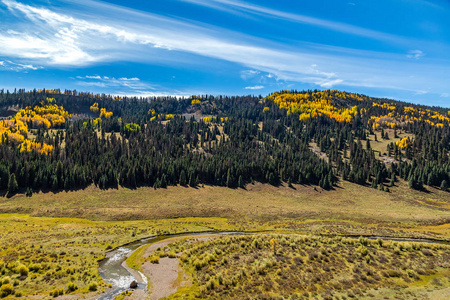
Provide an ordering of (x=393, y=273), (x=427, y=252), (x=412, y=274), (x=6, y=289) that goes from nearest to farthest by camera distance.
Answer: (x=6, y=289) < (x=412, y=274) < (x=393, y=273) < (x=427, y=252)

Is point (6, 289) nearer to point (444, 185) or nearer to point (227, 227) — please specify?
point (227, 227)

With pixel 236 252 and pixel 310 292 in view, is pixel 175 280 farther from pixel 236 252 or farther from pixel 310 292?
pixel 310 292

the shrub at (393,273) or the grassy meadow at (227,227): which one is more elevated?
the shrub at (393,273)

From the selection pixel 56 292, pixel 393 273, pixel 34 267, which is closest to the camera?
pixel 56 292

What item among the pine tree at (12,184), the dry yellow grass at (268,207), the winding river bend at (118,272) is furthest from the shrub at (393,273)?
the pine tree at (12,184)

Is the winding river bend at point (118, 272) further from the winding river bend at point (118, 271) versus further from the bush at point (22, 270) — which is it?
the bush at point (22, 270)

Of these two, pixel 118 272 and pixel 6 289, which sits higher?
pixel 6 289

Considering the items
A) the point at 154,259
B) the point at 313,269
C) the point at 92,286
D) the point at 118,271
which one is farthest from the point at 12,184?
the point at 313,269

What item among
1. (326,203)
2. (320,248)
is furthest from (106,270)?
(326,203)

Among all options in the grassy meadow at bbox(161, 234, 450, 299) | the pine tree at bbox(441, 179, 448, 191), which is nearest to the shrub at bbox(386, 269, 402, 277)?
the grassy meadow at bbox(161, 234, 450, 299)

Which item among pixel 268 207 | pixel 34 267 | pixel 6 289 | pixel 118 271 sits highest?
pixel 6 289

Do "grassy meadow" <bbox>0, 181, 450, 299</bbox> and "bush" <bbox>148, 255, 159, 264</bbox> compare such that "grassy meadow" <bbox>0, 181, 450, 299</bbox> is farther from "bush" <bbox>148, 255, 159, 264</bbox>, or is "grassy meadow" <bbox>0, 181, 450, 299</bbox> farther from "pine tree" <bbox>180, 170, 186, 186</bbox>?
"pine tree" <bbox>180, 170, 186, 186</bbox>
